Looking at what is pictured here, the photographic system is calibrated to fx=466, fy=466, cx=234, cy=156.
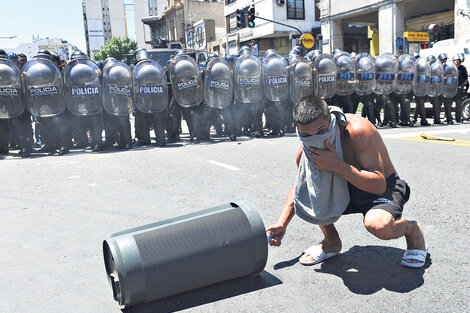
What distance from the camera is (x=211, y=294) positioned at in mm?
2863

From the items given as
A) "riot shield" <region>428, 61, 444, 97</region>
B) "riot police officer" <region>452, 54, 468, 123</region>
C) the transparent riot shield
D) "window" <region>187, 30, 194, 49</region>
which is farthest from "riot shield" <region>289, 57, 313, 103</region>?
"window" <region>187, 30, 194, 49</region>

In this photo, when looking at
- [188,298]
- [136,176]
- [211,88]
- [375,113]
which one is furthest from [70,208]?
[375,113]

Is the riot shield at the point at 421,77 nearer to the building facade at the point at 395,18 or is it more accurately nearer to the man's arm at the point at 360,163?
the man's arm at the point at 360,163

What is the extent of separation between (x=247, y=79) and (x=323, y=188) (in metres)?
7.98

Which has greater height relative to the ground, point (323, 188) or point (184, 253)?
point (323, 188)

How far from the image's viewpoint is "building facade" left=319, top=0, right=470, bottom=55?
987 inches

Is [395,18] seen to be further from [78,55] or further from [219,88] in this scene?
[78,55]

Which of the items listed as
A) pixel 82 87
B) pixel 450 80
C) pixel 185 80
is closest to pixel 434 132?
pixel 450 80

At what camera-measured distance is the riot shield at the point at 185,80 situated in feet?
32.9

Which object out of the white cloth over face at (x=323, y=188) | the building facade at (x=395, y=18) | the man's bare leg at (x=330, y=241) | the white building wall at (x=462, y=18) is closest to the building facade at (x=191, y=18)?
the building facade at (x=395, y=18)

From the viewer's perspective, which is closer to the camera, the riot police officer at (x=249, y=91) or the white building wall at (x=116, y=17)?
the riot police officer at (x=249, y=91)

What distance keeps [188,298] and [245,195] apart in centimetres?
248

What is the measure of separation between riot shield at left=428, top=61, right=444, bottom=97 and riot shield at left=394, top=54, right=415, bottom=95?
673mm

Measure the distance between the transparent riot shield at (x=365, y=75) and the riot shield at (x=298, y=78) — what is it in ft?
4.69
